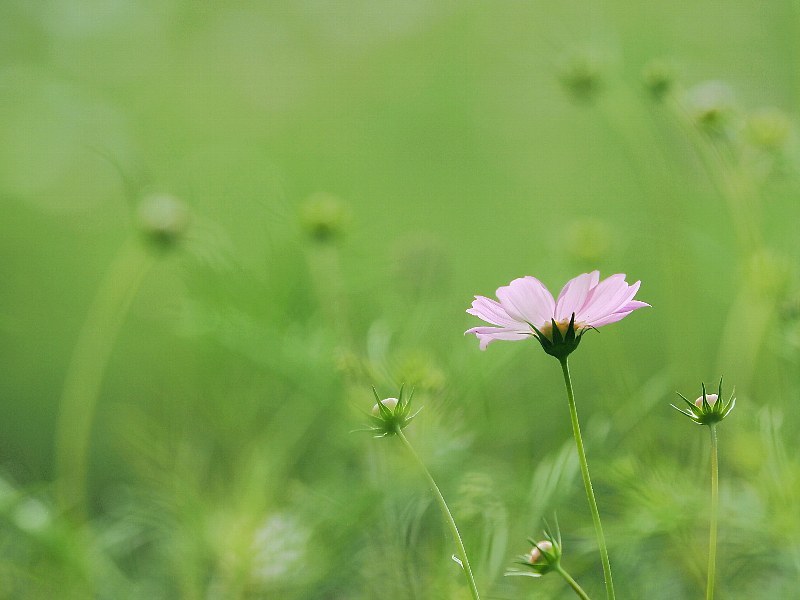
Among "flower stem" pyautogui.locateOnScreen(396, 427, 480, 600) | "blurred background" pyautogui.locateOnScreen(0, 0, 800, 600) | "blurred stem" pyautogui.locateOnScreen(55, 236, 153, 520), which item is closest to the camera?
"flower stem" pyautogui.locateOnScreen(396, 427, 480, 600)

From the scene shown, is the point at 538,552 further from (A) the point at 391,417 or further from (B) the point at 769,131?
(B) the point at 769,131

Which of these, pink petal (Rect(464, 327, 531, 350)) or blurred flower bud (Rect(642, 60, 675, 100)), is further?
blurred flower bud (Rect(642, 60, 675, 100))

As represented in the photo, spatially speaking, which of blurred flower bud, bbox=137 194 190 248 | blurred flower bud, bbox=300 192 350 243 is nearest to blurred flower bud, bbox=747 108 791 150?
blurred flower bud, bbox=300 192 350 243

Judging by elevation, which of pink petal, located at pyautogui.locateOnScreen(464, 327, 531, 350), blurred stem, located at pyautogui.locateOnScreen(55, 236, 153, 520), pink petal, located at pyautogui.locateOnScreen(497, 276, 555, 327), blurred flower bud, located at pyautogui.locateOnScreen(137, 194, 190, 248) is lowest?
blurred stem, located at pyautogui.locateOnScreen(55, 236, 153, 520)

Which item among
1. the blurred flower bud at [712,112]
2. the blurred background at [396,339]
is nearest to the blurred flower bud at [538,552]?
the blurred background at [396,339]

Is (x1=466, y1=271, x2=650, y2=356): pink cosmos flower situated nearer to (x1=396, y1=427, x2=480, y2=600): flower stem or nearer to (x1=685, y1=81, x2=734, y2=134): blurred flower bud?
(x1=396, y1=427, x2=480, y2=600): flower stem

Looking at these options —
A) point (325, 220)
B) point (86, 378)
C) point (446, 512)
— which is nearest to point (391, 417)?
point (446, 512)
